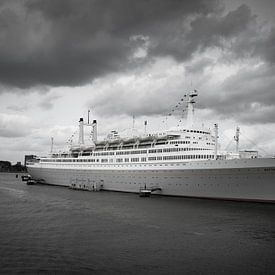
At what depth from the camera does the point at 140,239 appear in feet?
74.7

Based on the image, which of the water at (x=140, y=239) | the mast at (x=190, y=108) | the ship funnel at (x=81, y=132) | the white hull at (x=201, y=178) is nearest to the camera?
the water at (x=140, y=239)

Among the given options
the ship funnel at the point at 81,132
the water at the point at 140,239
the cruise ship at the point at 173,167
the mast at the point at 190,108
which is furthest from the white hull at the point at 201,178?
the ship funnel at the point at 81,132

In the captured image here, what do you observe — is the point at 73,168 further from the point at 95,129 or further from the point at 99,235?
the point at 99,235

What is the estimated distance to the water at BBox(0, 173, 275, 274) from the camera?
17203mm

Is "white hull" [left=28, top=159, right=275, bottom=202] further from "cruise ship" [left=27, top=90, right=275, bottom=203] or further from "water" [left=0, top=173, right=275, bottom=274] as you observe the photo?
"water" [left=0, top=173, right=275, bottom=274]

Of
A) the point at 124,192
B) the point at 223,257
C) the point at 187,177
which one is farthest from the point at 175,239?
the point at 124,192

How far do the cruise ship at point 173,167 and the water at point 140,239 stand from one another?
9.58 feet

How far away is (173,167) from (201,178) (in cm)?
493

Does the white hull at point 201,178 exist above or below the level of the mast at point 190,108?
below

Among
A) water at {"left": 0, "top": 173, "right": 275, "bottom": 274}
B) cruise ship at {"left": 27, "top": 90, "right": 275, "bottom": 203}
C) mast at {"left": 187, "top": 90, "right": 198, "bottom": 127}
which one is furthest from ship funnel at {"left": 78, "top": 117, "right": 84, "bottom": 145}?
water at {"left": 0, "top": 173, "right": 275, "bottom": 274}

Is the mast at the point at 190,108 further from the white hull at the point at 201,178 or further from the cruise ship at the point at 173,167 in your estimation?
the white hull at the point at 201,178

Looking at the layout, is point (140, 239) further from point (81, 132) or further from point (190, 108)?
point (81, 132)

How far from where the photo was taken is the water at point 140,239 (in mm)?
17203

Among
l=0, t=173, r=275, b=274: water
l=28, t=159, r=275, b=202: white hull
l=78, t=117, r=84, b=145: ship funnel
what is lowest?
l=0, t=173, r=275, b=274: water
